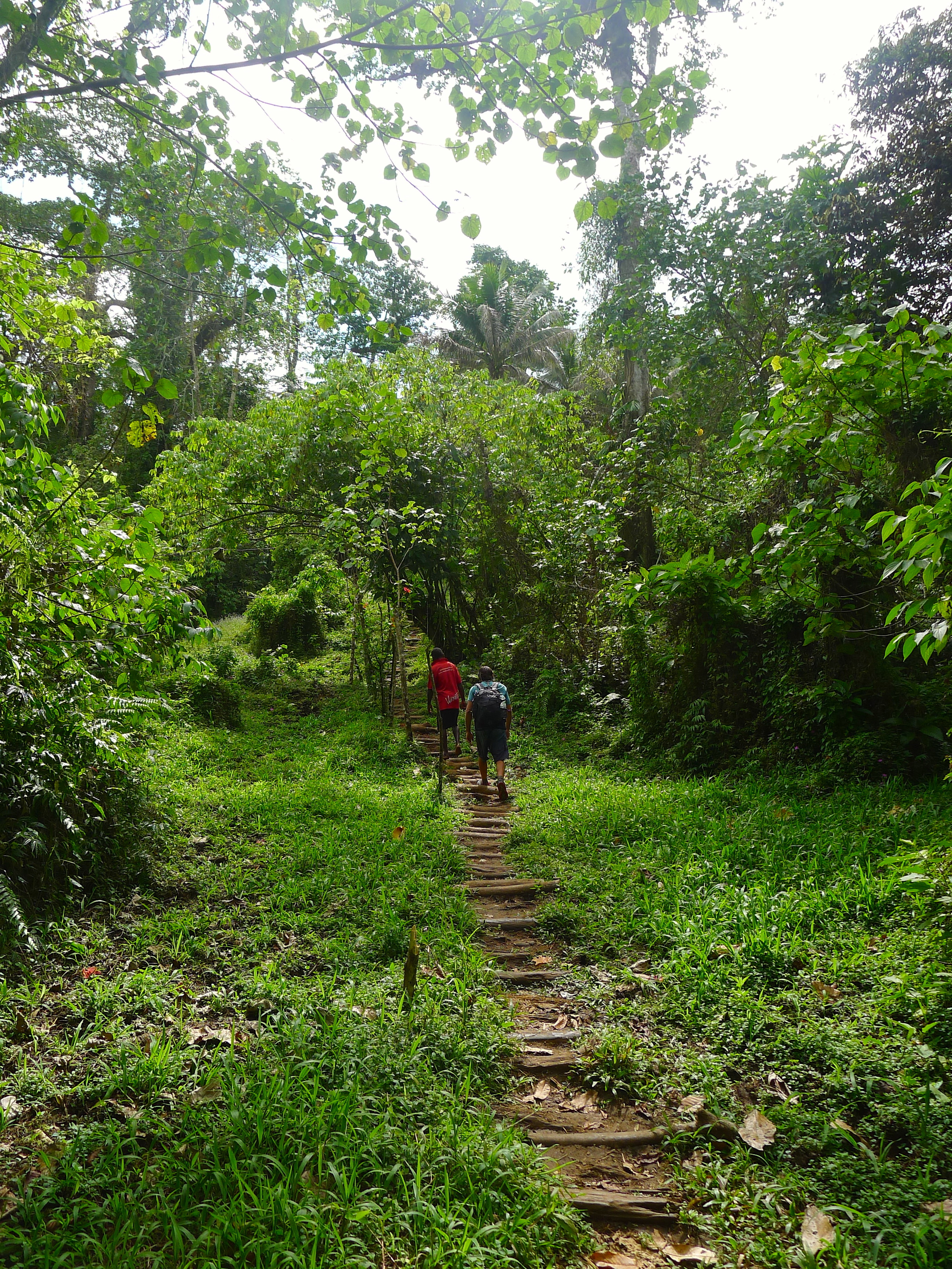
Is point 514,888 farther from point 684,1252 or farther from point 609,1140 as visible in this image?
point 684,1252

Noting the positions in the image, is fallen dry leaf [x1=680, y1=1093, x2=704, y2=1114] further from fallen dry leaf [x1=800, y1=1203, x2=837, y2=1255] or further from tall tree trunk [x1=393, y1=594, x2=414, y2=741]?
tall tree trunk [x1=393, y1=594, x2=414, y2=741]

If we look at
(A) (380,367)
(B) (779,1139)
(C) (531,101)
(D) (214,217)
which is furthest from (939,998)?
(A) (380,367)

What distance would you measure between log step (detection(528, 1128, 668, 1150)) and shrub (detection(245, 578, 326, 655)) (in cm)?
1644

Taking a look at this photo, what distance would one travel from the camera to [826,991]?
3.62 metres

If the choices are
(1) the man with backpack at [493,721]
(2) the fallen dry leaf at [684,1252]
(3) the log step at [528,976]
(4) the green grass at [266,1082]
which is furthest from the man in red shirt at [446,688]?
(2) the fallen dry leaf at [684,1252]

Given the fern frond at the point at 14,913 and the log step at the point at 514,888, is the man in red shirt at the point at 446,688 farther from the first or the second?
the fern frond at the point at 14,913

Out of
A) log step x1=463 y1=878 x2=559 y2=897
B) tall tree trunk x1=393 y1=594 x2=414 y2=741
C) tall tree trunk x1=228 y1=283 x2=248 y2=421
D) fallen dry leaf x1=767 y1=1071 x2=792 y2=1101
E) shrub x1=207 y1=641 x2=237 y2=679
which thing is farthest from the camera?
tall tree trunk x1=228 y1=283 x2=248 y2=421

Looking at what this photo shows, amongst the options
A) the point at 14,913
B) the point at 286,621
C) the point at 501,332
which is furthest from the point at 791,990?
the point at 501,332

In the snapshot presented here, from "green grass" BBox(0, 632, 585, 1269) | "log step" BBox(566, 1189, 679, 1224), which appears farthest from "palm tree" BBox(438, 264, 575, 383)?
"log step" BBox(566, 1189, 679, 1224)

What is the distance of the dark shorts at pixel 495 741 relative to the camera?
27.9 ft

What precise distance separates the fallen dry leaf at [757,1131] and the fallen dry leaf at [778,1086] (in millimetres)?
159

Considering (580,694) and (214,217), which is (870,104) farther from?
(214,217)

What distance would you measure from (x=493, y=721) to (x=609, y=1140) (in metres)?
5.55

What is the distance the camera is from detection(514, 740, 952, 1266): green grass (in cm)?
256
